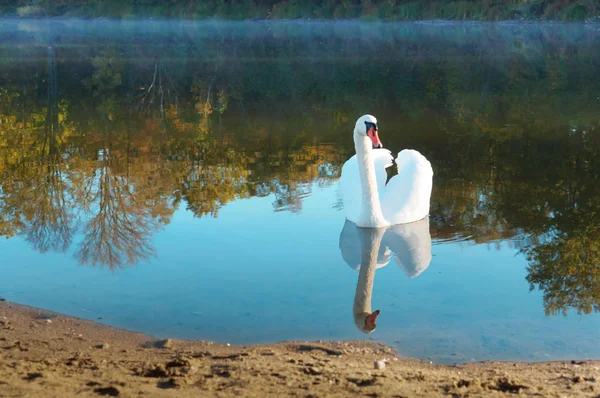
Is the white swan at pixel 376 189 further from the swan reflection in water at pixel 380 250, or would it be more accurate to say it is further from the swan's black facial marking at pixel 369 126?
the swan reflection in water at pixel 380 250

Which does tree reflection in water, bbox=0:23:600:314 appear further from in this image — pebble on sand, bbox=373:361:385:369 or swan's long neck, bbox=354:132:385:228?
pebble on sand, bbox=373:361:385:369

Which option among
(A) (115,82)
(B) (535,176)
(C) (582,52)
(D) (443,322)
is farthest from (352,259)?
(C) (582,52)

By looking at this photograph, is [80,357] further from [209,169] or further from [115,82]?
[115,82]

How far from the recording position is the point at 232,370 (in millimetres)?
5266

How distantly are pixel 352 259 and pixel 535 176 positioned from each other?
471 centimetres

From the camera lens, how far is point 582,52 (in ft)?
114

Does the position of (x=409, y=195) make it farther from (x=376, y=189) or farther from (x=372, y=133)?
(x=372, y=133)

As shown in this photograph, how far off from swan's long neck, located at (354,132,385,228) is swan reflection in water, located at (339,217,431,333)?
0.14m

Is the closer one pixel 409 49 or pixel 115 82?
pixel 115 82

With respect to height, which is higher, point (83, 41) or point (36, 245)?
point (83, 41)

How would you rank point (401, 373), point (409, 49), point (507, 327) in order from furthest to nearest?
point (409, 49), point (507, 327), point (401, 373)

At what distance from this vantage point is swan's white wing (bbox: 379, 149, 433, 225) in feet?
32.0

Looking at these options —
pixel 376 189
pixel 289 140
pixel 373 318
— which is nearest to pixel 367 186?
pixel 376 189

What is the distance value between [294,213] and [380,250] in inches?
66.6
